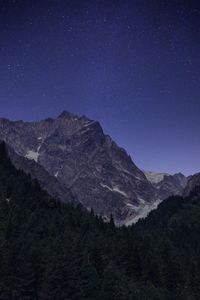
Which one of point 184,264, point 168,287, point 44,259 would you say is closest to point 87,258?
point 44,259

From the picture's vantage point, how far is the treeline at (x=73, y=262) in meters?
92.6

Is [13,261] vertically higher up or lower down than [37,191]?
lower down

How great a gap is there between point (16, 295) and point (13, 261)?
673 cm

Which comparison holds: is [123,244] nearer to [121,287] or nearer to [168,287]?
[168,287]

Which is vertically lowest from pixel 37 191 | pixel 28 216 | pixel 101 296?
pixel 101 296

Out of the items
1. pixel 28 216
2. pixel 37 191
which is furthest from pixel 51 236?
pixel 37 191

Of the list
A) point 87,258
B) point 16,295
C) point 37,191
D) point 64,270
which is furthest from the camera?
point 37,191

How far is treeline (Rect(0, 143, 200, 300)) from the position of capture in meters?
92.6

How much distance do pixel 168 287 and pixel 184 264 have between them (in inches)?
1288

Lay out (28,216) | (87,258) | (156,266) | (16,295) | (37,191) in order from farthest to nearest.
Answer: (37,191)
(28,216)
(156,266)
(87,258)
(16,295)

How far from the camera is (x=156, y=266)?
127062 mm

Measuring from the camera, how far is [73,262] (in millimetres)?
100125

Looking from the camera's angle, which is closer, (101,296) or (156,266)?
(101,296)

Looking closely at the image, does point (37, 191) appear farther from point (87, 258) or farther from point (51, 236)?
point (87, 258)
